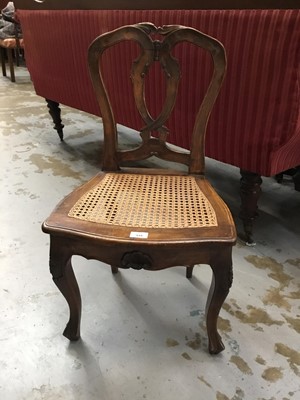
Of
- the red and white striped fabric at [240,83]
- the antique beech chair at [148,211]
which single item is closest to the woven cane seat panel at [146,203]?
the antique beech chair at [148,211]

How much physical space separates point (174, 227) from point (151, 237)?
76 mm

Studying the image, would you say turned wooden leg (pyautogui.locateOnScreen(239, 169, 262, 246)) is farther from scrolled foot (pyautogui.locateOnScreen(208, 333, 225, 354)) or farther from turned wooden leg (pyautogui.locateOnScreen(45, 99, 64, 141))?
turned wooden leg (pyautogui.locateOnScreen(45, 99, 64, 141))

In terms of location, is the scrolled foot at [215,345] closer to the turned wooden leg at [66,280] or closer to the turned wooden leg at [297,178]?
the turned wooden leg at [66,280]

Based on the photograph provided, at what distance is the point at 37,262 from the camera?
1.50 m

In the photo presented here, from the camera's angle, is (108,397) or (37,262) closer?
(108,397)

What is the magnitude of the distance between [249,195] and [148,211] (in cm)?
61

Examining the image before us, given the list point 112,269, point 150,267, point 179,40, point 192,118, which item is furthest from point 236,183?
point 150,267

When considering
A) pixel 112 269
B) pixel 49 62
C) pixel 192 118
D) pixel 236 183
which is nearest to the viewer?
pixel 112 269

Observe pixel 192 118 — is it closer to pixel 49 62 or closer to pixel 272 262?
pixel 272 262

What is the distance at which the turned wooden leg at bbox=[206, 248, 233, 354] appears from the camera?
0.96 meters

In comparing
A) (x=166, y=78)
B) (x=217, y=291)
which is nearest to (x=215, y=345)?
(x=217, y=291)

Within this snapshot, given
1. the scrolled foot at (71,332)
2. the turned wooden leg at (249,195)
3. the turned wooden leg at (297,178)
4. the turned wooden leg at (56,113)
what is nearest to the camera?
the scrolled foot at (71,332)

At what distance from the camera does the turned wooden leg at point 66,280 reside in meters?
1.00

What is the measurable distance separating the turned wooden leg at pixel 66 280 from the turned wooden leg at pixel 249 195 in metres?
0.76
